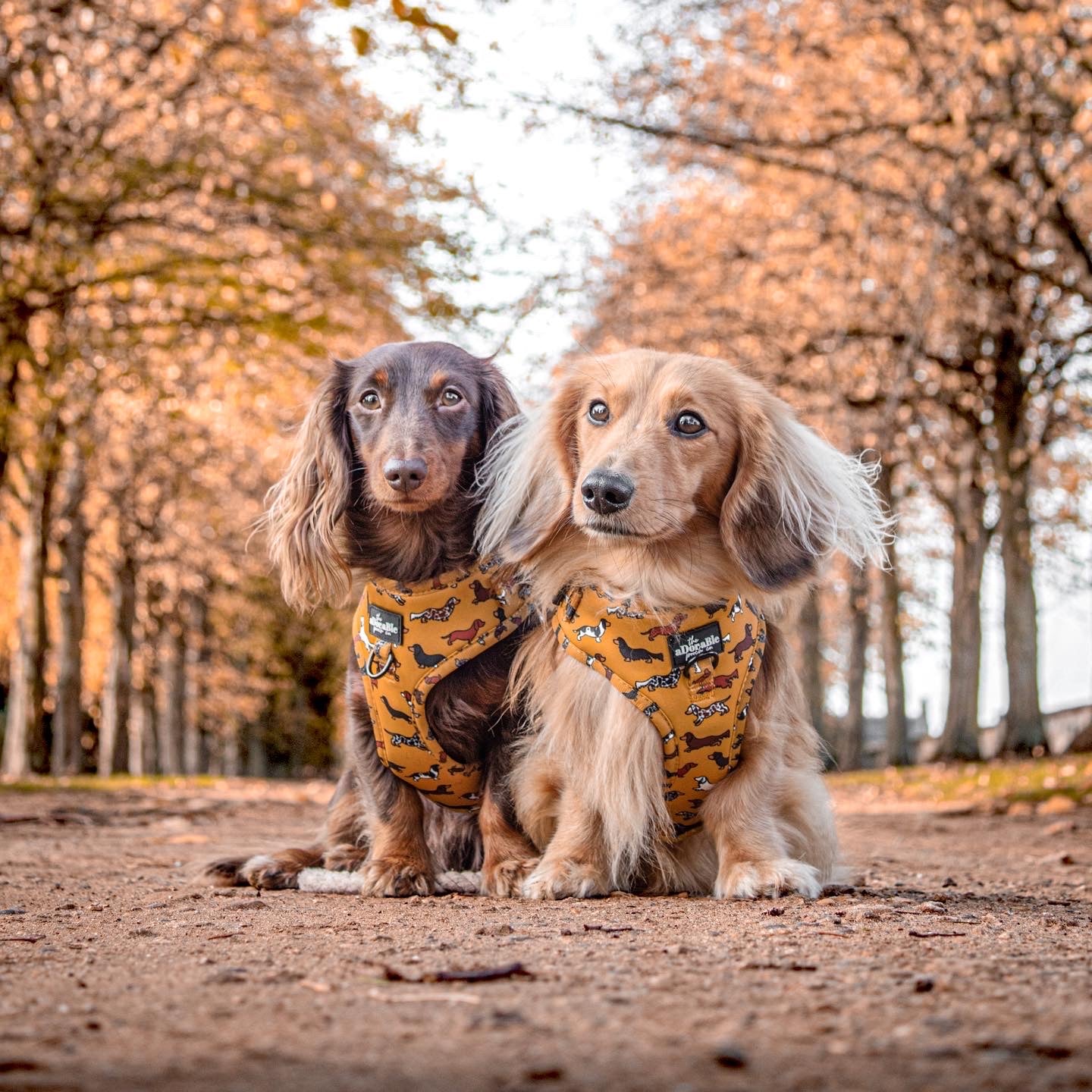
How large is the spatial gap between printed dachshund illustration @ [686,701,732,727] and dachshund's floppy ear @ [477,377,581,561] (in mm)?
666

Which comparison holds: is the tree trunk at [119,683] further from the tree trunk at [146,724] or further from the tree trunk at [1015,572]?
the tree trunk at [1015,572]

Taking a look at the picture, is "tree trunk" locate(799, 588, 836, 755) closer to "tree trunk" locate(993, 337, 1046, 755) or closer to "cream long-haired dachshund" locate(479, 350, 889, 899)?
"tree trunk" locate(993, 337, 1046, 755)

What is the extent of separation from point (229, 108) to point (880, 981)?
10949 mm

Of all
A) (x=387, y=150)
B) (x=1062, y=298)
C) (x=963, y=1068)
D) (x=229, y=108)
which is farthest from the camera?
(x=1062, y=298)

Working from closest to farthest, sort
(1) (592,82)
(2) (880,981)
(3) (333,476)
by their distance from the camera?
1. (2) (880,981)
2. (3) (333,476)
3. (1) (592,82)

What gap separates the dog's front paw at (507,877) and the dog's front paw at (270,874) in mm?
712

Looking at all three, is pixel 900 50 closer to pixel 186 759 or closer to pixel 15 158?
pixel 15 158

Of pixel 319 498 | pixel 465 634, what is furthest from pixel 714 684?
pixel 319 498

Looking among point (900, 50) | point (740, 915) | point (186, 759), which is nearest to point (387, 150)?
point (900, 50)

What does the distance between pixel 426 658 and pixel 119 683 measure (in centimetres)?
1585

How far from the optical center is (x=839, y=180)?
1089 cm

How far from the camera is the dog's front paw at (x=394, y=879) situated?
3.79 meters

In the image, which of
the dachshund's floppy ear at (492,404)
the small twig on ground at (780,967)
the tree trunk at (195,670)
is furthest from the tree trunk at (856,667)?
the small twig on ground at (780,967)

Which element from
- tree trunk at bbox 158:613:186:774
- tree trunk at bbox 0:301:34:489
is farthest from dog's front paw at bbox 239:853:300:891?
tree trunk at bbox 158:613:186:774
